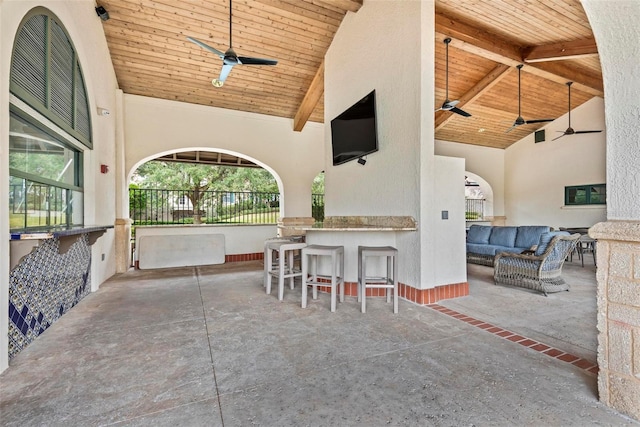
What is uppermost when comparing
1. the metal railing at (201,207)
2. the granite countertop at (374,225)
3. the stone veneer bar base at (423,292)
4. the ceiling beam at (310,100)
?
the ceiling beam at (310,100)

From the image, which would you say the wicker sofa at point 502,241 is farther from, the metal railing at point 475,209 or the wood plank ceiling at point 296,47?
the metal railing at point 475,209

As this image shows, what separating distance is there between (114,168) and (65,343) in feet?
12.5

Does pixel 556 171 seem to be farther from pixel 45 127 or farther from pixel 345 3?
pixel 45 127

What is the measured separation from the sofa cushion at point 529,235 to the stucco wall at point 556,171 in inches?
172

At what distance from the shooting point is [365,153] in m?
4.41

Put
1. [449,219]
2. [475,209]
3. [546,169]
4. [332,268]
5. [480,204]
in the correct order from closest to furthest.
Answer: [332,268], [449,219], [546,169], [480,204], [475,209]

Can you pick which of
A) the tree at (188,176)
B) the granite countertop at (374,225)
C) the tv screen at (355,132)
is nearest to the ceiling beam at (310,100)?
the tv screen at (355,132)

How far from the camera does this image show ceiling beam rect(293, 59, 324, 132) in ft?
19.7

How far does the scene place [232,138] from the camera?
21.7 ft

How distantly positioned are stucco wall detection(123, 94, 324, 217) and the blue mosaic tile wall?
293 cm

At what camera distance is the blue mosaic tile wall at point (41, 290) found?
2271 mm

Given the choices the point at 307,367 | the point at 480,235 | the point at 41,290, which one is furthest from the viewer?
the point at 480,235

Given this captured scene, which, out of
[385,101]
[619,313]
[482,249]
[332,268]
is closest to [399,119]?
[385,101]

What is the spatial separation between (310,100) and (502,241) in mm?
5039
